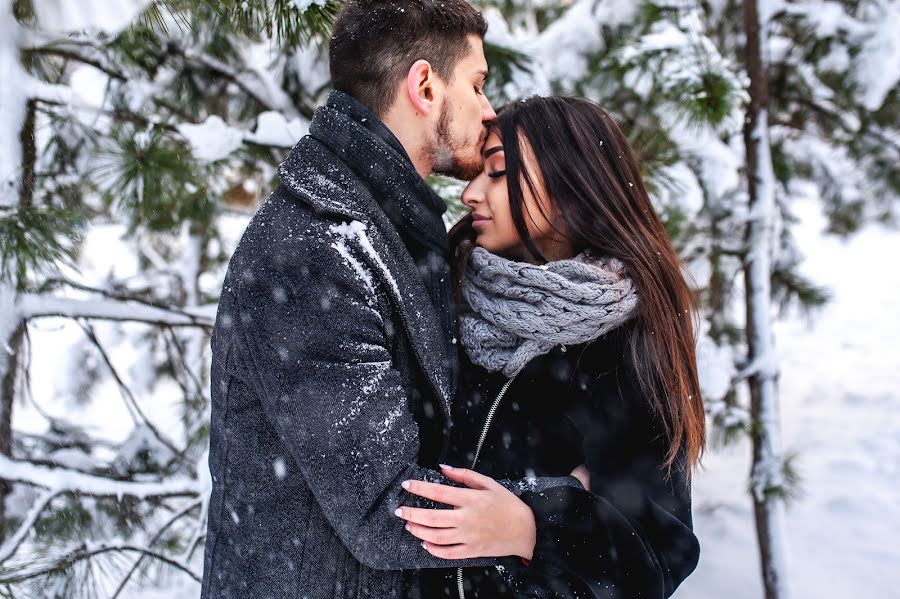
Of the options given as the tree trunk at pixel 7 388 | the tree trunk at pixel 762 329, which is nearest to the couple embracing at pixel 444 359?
the tree trunk at pixel 7 388

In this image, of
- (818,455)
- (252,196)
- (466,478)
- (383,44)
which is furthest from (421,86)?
(818,455)

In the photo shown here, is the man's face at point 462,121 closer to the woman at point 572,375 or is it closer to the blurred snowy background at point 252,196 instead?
the woman at point 572,375

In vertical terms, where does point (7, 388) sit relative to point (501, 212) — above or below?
below

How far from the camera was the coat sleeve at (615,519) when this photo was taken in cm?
144

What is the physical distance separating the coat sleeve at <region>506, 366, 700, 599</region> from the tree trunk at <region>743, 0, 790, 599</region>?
1602mm

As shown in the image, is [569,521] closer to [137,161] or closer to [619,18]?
[137,161]

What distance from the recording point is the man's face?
1691 millimetres

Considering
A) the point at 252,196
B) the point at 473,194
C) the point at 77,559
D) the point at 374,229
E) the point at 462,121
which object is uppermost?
the point at 252,196

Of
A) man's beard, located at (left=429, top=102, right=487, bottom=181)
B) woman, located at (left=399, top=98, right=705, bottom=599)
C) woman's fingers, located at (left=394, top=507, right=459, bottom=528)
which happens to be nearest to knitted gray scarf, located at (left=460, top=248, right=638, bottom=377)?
woman, located at (left=399, top=98, right=705, bottom=599)

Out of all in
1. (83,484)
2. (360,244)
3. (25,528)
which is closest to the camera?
(360,244)

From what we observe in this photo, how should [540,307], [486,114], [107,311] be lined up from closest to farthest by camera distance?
[540,307] → [486,114] → [107,311]

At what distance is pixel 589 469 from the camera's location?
156cm

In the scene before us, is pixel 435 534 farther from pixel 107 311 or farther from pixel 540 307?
pixel 107 311

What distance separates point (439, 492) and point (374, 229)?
0.55 metres
